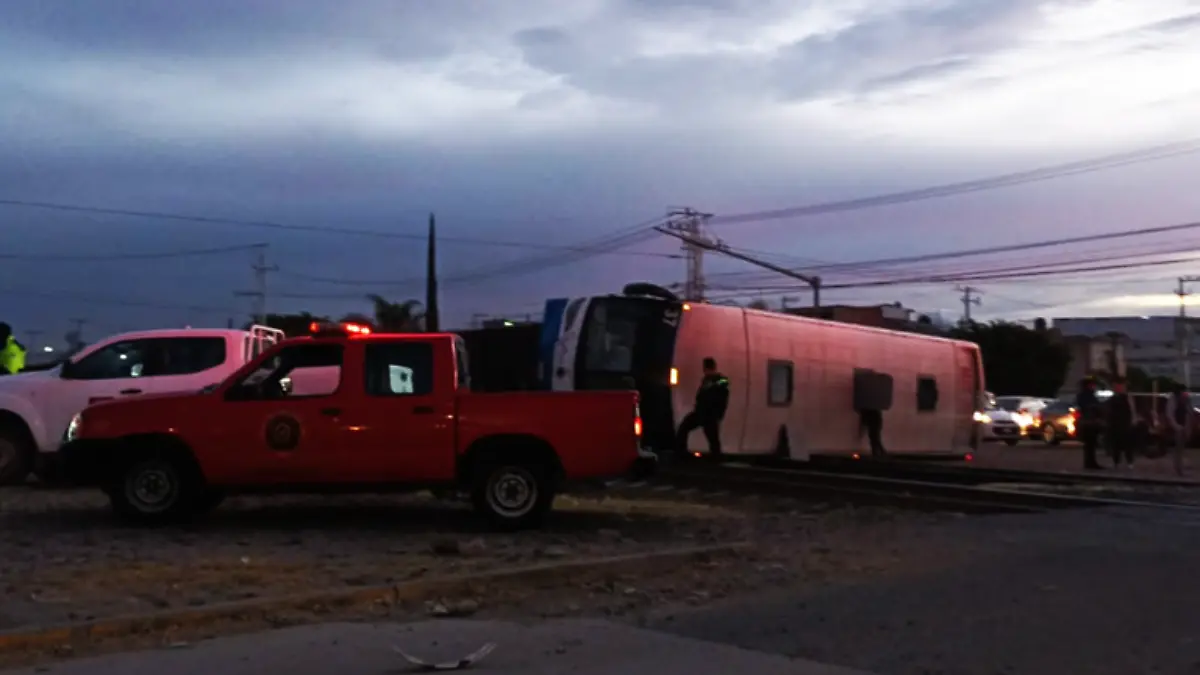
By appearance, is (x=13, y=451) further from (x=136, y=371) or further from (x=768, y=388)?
(x=768, y=388)

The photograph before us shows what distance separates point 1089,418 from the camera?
1086 inches

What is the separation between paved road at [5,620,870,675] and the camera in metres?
8.04

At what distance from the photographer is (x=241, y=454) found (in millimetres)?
13672

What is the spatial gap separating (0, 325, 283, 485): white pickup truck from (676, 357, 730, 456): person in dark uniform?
7272mm

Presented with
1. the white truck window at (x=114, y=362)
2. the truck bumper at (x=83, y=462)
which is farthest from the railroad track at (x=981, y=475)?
the truck bumper at (x=83, y=462)

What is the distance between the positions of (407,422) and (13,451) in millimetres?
7340

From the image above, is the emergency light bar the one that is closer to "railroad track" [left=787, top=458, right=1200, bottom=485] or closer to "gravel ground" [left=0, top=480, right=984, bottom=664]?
"gravel ground" [left=0, top=480, right=984, bottom=664]

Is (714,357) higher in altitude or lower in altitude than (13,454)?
higher

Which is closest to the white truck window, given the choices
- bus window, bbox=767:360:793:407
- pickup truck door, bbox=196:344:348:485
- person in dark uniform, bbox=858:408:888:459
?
pickup truck door, bbox=196:344:348:485

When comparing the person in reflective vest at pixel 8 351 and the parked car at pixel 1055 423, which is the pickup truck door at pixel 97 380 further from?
the parked car at pixel 1055 423

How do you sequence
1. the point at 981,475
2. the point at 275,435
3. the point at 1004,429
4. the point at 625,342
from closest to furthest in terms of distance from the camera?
the point at 275,435 < the point at 625,342 < the point at 981,475 < the point at 1004,429

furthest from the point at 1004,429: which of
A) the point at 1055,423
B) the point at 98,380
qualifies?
the point at 98,380

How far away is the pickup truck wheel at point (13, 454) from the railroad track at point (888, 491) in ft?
28.3

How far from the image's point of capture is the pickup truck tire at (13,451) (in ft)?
59.7
